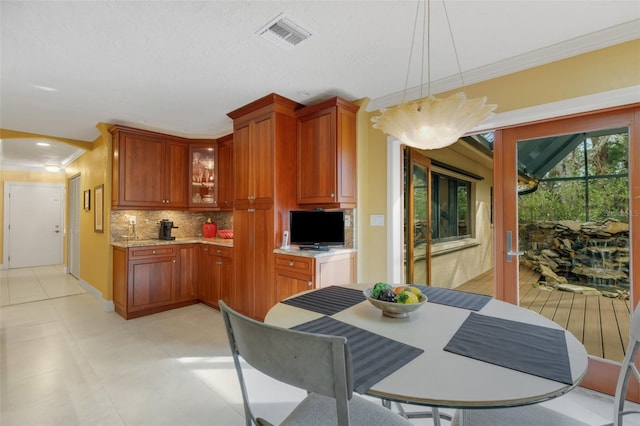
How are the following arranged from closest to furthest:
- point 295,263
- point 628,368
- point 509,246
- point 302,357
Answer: point 302,357
point 628,368
point 509,246
point 295,263

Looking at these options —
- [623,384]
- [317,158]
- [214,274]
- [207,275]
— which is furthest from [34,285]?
[623,384]

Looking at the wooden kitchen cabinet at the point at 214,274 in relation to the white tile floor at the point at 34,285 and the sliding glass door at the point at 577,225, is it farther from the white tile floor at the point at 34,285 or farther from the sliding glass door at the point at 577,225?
the sliding glass door at the point at 577,225

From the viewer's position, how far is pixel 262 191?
3.22m

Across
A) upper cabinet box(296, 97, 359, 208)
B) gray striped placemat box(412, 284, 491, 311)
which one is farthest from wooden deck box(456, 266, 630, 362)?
upper cabinet box(296, 97, 359, 208)

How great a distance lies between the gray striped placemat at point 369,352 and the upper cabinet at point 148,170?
367 centimetres

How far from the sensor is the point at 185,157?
446 centimetres

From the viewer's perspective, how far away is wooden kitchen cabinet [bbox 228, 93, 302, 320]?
3131 mm

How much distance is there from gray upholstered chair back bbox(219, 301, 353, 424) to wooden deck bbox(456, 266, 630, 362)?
244 cm

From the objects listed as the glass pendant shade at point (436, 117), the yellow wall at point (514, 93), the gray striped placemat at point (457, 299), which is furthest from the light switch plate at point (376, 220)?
the glass pendant shade at point (436, 117)

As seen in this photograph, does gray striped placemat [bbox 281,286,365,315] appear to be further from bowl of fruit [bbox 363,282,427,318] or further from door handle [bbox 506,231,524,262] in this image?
door handle [bbox 506,231,524,262]

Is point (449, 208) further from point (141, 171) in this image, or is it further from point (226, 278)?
point (141, 171)

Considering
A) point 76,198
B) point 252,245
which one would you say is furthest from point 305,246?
point 76,198

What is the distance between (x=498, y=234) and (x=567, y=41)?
4.90 feet

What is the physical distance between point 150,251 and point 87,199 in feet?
7.10
